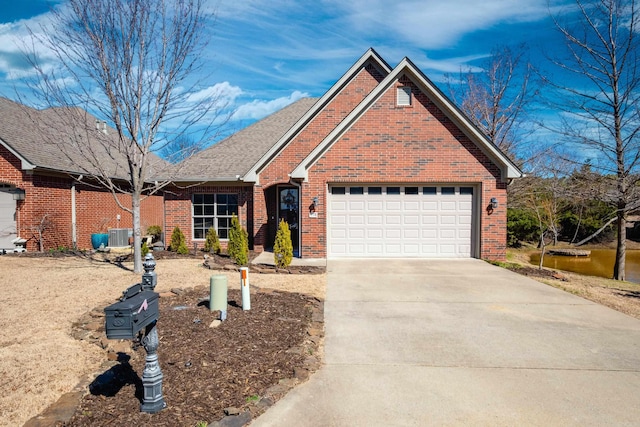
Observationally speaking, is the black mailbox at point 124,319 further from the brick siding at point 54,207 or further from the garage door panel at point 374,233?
the brick siding at point 54,207

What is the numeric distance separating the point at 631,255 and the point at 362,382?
25139 mm

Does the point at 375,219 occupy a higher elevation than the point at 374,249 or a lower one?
higher

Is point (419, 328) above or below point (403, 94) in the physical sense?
below

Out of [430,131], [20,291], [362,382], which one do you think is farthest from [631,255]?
[20,291]

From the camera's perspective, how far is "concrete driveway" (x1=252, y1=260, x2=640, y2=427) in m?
3.82

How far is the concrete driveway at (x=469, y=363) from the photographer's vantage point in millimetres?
3820

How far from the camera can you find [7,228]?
1480cm

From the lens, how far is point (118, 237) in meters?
16.9

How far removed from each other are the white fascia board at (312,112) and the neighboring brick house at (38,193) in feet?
15.8

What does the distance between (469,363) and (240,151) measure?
1417cm

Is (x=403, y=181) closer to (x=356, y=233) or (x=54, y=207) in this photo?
(x=356, y=233)

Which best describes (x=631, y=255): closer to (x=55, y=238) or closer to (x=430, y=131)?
(x=430, y=131)

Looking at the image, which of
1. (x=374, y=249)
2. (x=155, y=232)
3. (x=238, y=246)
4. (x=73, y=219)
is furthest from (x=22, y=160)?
(x=374, y=249)

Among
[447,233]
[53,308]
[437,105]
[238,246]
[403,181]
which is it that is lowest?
[53,308]
